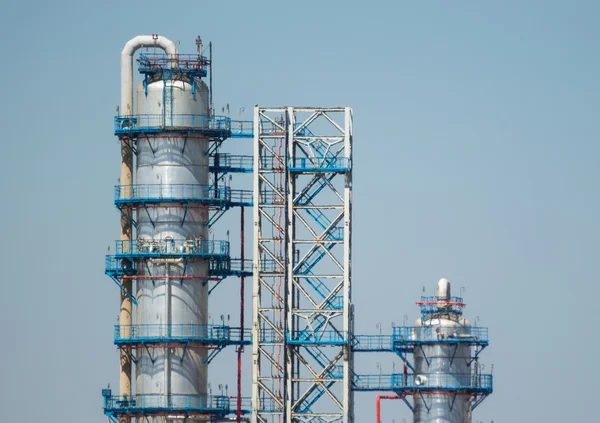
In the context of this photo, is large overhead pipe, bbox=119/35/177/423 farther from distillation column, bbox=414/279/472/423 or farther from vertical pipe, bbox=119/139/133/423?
distillation column, bbox=414/279/472/423

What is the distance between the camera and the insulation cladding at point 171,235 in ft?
488

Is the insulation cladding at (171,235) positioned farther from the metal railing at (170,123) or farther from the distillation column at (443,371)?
the distillation column at (443,371)

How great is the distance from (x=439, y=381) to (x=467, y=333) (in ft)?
12.0

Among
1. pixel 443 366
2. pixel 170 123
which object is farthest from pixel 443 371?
pixel 170 123

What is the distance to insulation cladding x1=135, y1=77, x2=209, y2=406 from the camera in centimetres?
14875

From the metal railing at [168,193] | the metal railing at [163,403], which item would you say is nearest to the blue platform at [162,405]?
the metal railing at [163,403]

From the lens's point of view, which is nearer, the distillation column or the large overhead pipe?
the distillation column

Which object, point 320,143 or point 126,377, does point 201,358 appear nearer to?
A: point 126,377

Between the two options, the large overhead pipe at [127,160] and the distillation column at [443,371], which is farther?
the large overhead pipe at [127,160]

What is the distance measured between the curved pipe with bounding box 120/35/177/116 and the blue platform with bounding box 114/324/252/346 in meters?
14.4

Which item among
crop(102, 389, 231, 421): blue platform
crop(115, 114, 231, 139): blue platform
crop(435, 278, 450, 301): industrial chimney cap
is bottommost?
crop(102, 389, 231, 421): blue platform

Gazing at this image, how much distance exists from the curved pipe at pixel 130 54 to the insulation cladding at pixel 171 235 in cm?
132

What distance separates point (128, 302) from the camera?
151 m

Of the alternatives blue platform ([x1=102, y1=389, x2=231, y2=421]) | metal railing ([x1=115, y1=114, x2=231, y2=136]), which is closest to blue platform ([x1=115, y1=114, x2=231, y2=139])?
metal railing ([x1=115, y1=114, x2=231, y2=136])
